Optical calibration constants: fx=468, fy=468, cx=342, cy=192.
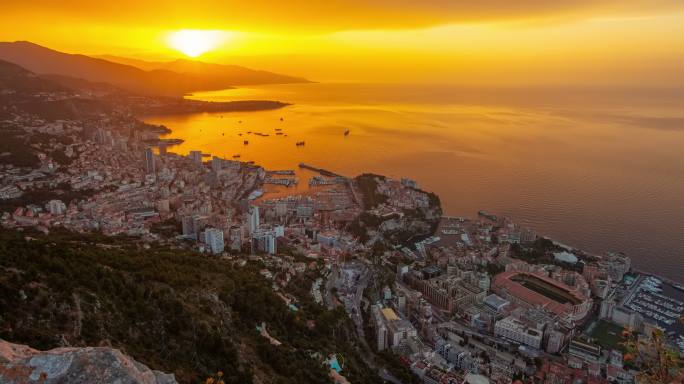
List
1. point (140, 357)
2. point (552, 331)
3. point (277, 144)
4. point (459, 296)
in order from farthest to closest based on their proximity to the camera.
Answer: point (277, 144)
point (459, 296)
point (552, 331)
point (140, 357)

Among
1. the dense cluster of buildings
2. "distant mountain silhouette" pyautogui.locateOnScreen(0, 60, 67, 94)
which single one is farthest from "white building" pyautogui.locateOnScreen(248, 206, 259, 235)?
"distant mountain silhouette" pyautogui.locateOnScreen(0, 60, 67, 94)

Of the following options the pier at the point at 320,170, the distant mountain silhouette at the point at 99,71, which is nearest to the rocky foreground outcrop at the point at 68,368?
the pier at the point at 320,170

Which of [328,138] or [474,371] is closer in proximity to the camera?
[474,371]

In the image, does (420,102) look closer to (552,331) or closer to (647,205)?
(647,205)

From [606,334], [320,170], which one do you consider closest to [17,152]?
[320,170]

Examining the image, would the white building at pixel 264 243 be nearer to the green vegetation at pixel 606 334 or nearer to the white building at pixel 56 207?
the white building at pixel 56 207

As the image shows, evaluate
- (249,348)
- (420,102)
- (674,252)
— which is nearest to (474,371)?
(249,348)

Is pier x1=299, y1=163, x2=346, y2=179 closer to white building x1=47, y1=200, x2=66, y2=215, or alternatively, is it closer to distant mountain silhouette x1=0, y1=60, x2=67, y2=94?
white building x1=47, y1=200, x2=66, y2=215
